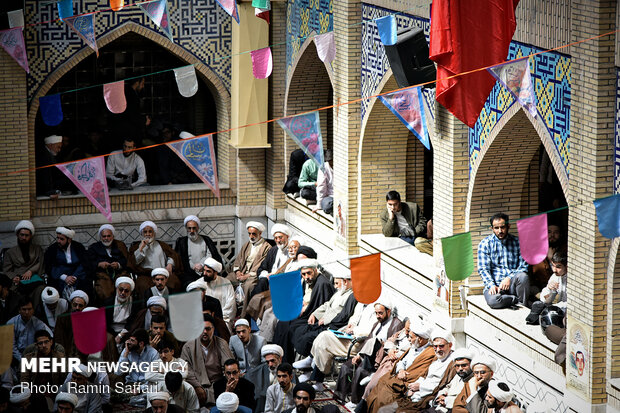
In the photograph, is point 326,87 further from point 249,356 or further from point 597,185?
point 597,185

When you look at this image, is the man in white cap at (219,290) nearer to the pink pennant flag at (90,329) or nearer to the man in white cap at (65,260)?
the man in white cap at (65,260)

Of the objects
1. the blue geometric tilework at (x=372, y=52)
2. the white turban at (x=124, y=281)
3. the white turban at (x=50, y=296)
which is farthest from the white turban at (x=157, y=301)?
the blue geometric tilework at (x=372, y=52)

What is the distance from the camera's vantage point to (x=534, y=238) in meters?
8.97

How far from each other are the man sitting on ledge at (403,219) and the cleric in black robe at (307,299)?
98cm

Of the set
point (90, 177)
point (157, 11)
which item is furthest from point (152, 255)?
point (157, 11)

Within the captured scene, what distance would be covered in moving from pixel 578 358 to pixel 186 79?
5.91 m

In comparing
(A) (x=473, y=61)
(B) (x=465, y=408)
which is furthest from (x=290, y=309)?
(A) (x=473, y=61)

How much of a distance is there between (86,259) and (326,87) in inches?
170

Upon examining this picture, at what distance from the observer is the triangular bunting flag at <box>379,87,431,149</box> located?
11.1 meters

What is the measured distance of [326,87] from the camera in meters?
16.6

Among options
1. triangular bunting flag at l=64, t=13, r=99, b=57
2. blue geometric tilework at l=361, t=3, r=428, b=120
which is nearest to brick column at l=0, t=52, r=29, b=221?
triangular bunting flag at l=64, t=13, r=99, b=57

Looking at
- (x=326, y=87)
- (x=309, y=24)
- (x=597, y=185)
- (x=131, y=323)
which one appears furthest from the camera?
(x=326, y=87)

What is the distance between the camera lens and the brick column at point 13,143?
1615cm

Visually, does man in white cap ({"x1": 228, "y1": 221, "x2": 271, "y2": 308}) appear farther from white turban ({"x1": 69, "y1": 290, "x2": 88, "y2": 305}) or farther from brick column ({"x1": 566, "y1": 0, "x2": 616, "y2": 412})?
brick column ({"x1": 566, "y1": 0, "x2": 616, "y2": 412})
